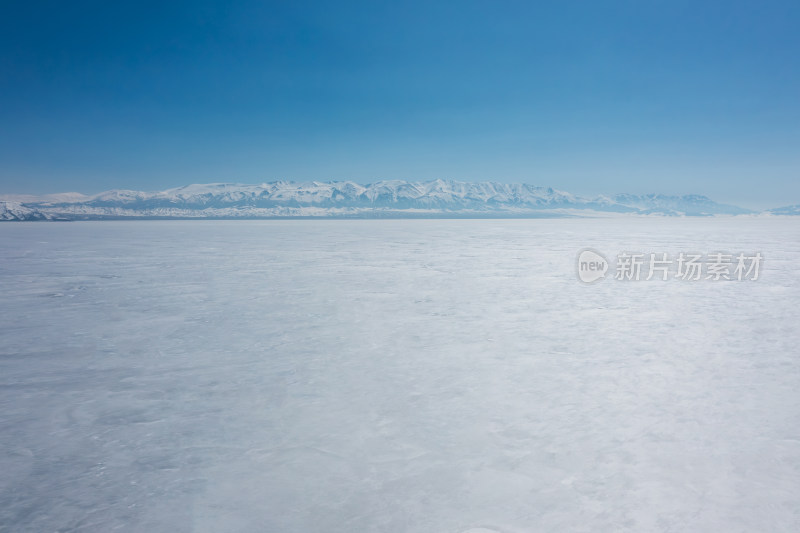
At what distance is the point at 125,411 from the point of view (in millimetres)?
3469

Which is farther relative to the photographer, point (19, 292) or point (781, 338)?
point (19, 292)

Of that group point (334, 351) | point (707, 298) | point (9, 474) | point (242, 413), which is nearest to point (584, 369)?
point (334, 351)

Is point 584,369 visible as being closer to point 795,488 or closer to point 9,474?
point 795,488

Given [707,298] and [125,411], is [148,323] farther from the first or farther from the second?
[707,298]

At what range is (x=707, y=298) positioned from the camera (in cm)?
800

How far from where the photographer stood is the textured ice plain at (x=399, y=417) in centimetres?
234

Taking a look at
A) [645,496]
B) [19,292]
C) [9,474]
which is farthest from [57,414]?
[19,292]

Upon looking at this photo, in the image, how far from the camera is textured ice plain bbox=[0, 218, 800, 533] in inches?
92.0

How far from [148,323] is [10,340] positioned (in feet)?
4.52

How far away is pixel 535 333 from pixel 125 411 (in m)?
4.19

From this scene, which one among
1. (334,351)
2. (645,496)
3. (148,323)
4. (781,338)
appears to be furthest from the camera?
(148,323)

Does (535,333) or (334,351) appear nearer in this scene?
(334,351)

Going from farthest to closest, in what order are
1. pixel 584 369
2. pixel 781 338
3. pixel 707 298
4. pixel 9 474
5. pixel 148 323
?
pixel 707 298
pixel 148 323
pixel 781 338
pixel 584 369
pixel 9 474

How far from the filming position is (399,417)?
338 centimetres
